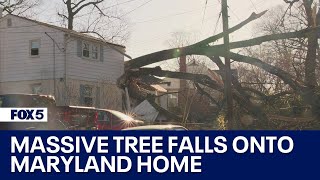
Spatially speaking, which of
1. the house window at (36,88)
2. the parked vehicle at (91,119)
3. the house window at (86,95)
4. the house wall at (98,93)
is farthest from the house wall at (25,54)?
the parked vehicle at (91,119)

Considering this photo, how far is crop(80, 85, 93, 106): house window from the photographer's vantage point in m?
28.4

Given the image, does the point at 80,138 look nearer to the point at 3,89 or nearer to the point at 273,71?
the point at 273,71

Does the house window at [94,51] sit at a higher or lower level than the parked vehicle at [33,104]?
higher

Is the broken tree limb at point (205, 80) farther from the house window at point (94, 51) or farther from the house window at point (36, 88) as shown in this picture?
the house window at point (94, 51)

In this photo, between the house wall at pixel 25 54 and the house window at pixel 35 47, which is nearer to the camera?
the house wall at pixel 25 54

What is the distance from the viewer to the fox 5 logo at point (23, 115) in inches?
452

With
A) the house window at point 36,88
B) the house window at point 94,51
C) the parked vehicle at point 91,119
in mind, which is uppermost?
the house window at point 94,51

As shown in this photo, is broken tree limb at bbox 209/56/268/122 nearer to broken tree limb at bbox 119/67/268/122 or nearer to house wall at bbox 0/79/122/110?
broken tree limb at bbox 119/67/268/122

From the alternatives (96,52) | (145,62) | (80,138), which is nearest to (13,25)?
(96,52)

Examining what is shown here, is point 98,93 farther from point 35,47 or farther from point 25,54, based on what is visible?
point 25,54

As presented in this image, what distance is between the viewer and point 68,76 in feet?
89.9

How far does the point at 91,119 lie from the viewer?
1346 centimetres

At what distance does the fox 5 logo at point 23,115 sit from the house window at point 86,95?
52.5 ft

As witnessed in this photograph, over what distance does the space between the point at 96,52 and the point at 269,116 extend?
17.6 meters
